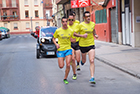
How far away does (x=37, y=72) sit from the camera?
10.1 metres

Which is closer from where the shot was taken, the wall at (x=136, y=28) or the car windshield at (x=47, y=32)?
the car windshield at (x=47, y=32)

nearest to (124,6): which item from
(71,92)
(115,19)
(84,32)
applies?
(115,19)

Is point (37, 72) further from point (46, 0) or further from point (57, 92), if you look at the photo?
point (46, 0)

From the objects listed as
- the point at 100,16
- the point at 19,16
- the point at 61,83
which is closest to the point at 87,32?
the point at 61,83

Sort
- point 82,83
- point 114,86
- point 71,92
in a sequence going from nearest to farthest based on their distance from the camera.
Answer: point 71,92 < point 114,86 < point 82,83

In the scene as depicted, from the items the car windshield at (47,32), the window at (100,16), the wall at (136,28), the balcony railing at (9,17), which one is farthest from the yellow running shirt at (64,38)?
the balcony railing at (9,17)

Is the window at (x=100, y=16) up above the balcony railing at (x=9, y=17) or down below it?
below

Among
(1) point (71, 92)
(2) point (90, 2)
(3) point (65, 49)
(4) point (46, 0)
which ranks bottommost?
(1) point (71, 92)

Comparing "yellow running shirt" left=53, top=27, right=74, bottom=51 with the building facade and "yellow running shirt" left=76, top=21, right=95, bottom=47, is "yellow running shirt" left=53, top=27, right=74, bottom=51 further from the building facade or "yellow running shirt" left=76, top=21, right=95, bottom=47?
the building facade

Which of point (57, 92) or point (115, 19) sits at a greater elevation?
point (115, 19)

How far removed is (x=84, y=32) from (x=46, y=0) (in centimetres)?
7735

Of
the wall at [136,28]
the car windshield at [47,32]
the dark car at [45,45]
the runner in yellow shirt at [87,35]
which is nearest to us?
the runner in yellow shirt at [87,35]

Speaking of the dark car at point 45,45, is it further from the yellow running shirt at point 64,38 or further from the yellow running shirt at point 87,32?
the yellow running shirt at point 64,38

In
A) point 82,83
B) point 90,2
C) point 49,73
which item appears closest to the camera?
point 82,83
